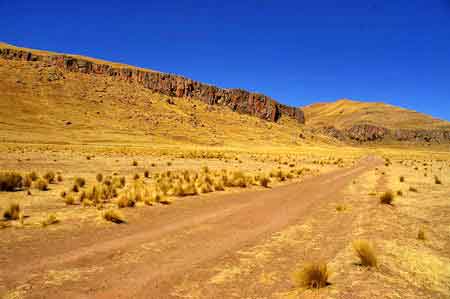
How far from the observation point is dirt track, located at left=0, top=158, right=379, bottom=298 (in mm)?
5609

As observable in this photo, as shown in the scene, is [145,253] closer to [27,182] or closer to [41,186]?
[41,186]

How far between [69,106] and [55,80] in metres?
14.8

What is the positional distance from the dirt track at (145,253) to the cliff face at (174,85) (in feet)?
372

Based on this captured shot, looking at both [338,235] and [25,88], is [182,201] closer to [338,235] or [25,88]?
[338,235]

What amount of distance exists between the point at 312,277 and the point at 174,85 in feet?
428

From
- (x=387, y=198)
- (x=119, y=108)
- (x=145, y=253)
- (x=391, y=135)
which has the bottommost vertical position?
(x=145, y=253)

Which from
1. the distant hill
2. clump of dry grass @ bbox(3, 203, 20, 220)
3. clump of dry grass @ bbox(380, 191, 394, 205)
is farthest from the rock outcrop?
clump of dry grass @ bbox(3, 203, 20, 220)

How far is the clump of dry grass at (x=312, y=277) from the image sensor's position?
5.51 metres

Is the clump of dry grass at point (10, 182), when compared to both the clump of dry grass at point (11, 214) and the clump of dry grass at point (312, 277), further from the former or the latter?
the clump of dry grass at point (312, 277)

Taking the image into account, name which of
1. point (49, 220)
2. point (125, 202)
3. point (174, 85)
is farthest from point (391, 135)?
point (49, 220)

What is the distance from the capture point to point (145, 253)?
24.5ft

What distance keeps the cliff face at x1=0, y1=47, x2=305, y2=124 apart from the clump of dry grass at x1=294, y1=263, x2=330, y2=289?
119 metres

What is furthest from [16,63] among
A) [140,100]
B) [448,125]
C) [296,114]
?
[448,125]

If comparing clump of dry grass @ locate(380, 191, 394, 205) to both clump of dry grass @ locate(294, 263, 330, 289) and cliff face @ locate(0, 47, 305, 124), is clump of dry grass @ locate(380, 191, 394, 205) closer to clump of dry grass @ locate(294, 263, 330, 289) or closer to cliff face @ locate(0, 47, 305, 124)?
clump of dry grass @ locate(294, 263, 330, 289)
